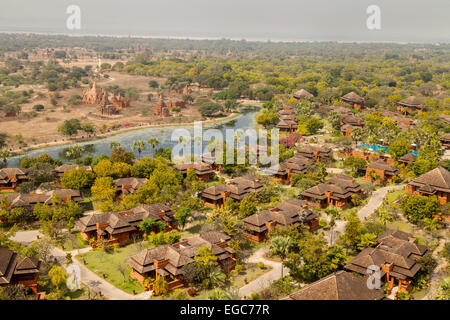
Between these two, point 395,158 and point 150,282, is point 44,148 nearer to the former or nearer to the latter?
point 150,282

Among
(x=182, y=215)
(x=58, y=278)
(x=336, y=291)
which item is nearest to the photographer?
(x=336, y=291)

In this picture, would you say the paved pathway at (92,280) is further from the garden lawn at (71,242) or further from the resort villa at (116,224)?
the resort villa at (116,224)

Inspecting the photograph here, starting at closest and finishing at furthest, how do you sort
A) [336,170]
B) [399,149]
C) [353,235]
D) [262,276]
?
[262,276] → [353,235] → [399,149] → [336,170]

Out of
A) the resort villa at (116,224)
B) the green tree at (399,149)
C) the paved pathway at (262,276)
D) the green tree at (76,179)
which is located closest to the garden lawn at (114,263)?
the resort villa at (116,224)

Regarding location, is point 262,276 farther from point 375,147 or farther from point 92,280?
point 375,147

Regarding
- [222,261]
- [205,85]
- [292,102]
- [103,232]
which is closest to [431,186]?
[222,261]

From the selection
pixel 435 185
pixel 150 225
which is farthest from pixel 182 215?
pixel 435 185
